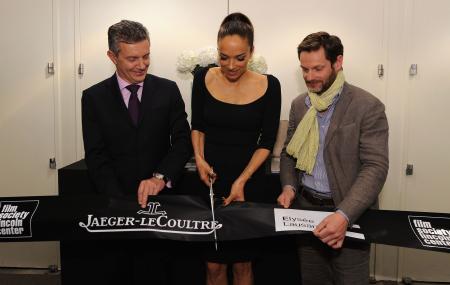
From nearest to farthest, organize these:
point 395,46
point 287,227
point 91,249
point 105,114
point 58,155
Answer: point 287,227, point 105,114, point 91,249, point 395,46, point 58,155

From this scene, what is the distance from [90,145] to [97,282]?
2.65 feet

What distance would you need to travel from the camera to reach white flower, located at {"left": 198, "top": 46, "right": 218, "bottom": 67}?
9.49ft

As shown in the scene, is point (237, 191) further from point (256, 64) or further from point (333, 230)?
point (256, 64)

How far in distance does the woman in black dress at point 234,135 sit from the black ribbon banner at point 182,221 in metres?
0.20

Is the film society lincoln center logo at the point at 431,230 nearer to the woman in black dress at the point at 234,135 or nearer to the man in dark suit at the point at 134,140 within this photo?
the woman in black dress at the point at 234,135

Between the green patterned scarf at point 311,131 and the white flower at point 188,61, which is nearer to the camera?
the green patterned scarf at point 311,131

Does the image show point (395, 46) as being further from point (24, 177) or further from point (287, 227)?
point (24, 177)

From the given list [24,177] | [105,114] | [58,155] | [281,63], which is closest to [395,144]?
[281,63]

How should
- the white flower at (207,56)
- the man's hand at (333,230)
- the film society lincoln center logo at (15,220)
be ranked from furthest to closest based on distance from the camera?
the white flower at (207,56)
the film society lincoln center logo at (15,220)
the man's hand at (333,230)

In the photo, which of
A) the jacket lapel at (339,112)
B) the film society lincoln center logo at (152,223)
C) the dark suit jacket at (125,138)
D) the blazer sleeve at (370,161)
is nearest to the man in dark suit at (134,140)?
the dark suit jacket at (125,138)

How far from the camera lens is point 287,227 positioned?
5.92ft

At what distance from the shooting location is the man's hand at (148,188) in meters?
1.95

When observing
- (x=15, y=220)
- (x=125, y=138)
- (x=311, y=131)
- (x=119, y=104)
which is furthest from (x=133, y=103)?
(x=311, y=131)

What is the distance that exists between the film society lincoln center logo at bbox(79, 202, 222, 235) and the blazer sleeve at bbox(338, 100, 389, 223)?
1.85 feet
